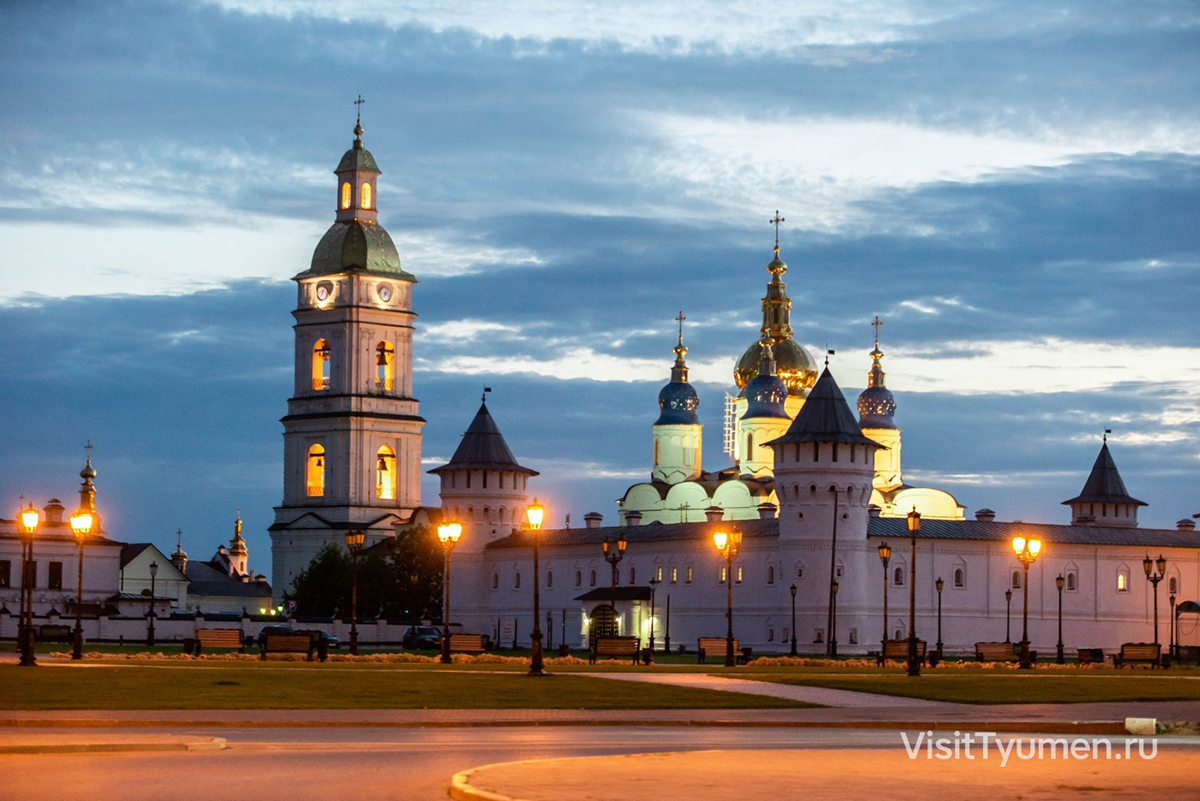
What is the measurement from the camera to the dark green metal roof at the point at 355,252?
4835 inches

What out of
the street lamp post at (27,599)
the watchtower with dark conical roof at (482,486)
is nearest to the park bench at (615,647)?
the street lamp post at (27,599)

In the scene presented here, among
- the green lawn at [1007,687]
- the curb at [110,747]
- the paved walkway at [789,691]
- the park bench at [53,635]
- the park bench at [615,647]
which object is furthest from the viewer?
the park bench at [53,635]

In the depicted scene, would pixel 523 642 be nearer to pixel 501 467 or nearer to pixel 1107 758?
pixel 501 467

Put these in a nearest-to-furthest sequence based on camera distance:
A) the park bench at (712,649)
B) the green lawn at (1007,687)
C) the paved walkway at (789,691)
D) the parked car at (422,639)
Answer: the paved walkway at (789,691)
the green lawn at (1007,687)
the park bench at (712,649)
the parked car at (422,639)

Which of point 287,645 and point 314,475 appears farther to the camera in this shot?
point 314,475

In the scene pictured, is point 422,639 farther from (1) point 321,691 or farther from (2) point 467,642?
(1) point 321,691

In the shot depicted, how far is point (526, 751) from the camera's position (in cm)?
2139

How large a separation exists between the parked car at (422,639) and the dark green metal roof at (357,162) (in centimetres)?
4707

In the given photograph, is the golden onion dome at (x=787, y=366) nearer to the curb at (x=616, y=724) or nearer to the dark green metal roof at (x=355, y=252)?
the dark green metal roof at (x=355, y=252)

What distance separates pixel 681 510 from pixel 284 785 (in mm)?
90787

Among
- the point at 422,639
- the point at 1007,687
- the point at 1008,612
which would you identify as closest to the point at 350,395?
the point at 422,639

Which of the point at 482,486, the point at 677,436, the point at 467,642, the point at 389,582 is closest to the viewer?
the point at 467,642

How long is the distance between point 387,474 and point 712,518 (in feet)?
107

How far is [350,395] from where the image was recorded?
12144 centimetres
